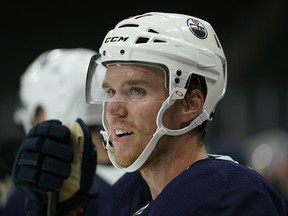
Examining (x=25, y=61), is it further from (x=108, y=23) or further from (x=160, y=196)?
(x=160, y=196)

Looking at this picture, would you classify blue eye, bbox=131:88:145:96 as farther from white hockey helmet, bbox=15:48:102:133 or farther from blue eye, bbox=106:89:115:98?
white hockey helmet, bbox=15:48:102:133

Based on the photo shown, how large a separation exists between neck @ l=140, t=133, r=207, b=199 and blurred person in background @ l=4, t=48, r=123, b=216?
679 millimetres

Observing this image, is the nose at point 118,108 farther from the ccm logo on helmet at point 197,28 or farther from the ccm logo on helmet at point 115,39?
the ccm logo on helmet at point 197,28

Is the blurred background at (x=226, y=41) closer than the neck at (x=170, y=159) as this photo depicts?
No

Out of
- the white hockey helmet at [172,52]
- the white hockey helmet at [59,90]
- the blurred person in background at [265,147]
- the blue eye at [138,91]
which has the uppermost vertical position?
the white hockey helmet at [172,52]

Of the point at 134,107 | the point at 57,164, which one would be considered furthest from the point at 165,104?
the point at 57,164

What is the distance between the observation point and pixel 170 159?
1.70 meters

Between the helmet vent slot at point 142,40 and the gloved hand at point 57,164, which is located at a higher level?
the helmet vent slot at point 142,40

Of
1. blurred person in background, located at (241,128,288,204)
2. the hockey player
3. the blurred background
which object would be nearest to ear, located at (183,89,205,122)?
the hockey player

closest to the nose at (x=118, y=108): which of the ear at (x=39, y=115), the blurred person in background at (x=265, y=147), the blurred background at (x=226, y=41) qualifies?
the ear at (x=39, y=115)

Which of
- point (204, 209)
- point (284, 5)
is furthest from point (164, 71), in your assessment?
point (284, 5)

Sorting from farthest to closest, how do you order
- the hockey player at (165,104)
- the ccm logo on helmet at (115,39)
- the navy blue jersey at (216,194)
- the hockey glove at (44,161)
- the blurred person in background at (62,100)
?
the blurred person in background at (62,100) < the hockey glove at (44,161) < the ccm logo on helmet at (115,39) < the hockey player at (165,104) < the navy blue jersey at (216,194)

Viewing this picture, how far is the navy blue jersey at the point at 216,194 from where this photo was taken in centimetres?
149

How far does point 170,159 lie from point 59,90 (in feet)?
2.99
